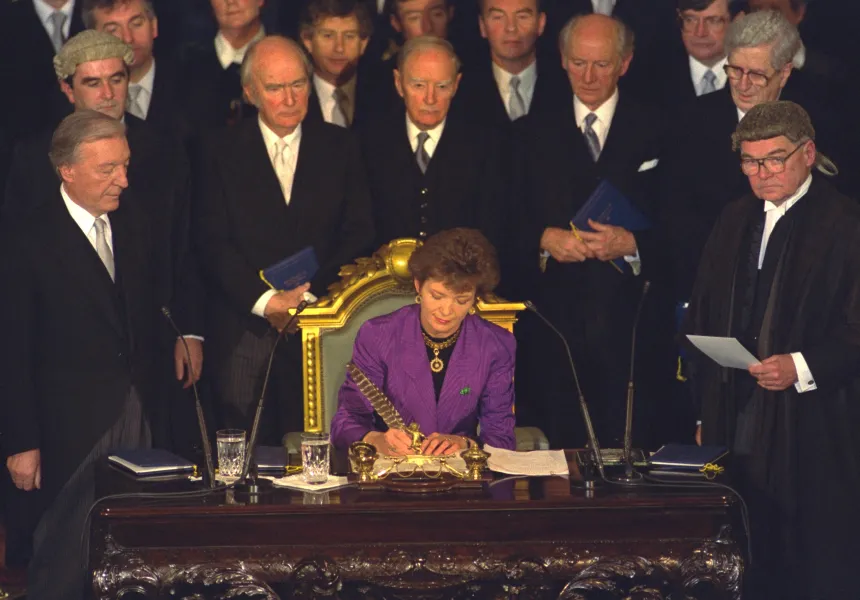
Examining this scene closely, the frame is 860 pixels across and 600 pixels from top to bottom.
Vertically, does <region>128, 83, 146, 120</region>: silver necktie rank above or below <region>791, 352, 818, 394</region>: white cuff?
above

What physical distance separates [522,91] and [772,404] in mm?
1937

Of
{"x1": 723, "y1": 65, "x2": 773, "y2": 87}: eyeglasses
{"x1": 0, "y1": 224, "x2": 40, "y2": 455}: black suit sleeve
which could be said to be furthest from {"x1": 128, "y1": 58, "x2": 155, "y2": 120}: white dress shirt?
{"x1": 723, "y1": 65, "x2": 773, "y2": 87}: eyeglasses

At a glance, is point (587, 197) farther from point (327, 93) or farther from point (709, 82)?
point (327, 93)

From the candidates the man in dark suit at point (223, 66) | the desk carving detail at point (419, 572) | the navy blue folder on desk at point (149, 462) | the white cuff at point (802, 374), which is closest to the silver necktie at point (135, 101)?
the man in dark suit at point (223, 66)

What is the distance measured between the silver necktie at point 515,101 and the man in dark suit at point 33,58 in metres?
1.83

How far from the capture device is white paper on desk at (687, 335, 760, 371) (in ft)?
15.6

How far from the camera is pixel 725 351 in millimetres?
4855

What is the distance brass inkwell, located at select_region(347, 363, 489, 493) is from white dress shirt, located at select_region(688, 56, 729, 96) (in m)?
2.46

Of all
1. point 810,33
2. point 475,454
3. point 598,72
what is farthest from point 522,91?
point 475,454

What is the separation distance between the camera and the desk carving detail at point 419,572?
390cm

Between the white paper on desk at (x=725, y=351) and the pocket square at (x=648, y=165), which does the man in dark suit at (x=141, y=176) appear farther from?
the white paper on desk at (x=725, y=351)

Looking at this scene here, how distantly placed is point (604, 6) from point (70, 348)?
2808 millimetres

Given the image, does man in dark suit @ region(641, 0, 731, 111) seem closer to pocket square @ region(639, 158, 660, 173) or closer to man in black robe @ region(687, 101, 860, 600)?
pocket square @ region(639, 158, 660, 173)

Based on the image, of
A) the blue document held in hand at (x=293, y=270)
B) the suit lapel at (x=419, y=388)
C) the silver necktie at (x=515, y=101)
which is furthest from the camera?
the silver necktie at (x=515, y=101)
